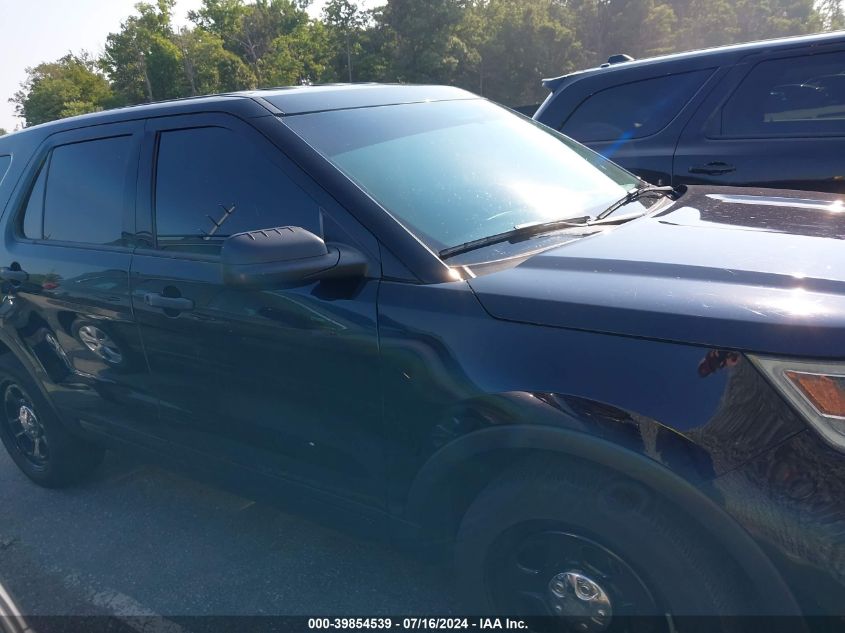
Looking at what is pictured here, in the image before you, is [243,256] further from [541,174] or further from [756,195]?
[756,195]

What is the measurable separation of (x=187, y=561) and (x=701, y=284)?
2.41 m

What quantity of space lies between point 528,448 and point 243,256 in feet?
3.16

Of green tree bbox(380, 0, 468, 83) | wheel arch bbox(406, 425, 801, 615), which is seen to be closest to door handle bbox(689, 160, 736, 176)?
wheel arch bbox(406, 425, 801, 615)

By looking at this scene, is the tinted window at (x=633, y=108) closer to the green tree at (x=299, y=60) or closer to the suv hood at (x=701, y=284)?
the suv hood at (x=701, y=284)

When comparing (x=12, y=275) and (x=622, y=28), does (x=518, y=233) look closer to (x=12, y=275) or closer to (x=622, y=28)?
(x=12, y=275)

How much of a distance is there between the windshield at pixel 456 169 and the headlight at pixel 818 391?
1050 mm

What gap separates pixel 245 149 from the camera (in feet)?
8.48

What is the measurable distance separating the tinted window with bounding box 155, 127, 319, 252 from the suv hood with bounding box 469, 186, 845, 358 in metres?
0.80

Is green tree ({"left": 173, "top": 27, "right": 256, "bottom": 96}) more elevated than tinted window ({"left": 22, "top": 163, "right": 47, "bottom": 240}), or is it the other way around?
green tree ({"left": 173, "top": 27, "right": 256, "bottom": 96})

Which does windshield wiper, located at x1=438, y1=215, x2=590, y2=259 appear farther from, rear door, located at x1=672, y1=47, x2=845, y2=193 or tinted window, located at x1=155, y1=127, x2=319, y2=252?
rear door, located at x1=672, y1=47, x2=845, y2=193

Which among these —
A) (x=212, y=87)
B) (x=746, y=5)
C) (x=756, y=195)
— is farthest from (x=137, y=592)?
(x=746, y=5)

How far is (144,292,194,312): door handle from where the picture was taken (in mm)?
2609

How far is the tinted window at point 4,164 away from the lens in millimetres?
3652

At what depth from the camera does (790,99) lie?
13.4 feet
